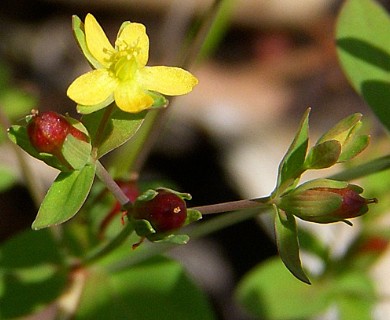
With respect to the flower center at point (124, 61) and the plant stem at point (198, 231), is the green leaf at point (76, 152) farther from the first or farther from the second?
the plant stem at point (198, 231)

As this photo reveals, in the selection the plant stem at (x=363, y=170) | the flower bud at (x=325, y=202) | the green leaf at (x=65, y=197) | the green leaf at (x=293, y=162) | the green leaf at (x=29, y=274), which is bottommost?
the plant stem at (x=363, y=170)

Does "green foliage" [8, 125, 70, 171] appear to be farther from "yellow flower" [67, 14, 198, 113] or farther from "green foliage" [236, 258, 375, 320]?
"green foliage" [236, 258, 375, 320]

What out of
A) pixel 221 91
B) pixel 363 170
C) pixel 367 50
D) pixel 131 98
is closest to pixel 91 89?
pixel 131 98

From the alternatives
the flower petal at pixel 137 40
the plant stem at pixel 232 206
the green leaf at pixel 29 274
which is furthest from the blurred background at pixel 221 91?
the plant stem at pixel 232 206

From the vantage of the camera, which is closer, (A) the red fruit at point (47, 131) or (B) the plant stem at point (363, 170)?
(A) the red fruit at point (47, 131)

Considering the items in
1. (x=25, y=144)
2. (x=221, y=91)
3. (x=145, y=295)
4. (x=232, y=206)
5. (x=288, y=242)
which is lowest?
→ (x=221, y=91)

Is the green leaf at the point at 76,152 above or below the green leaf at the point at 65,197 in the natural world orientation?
above

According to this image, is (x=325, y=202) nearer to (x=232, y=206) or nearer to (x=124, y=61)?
(x=232, y=206)
